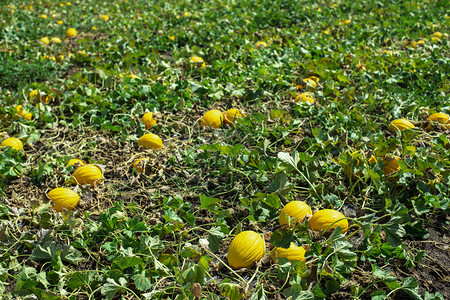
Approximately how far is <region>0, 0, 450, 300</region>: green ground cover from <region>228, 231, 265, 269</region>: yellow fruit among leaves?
2.6 inches

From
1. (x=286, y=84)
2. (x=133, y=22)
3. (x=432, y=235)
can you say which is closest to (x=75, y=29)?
(x=133, y=22)

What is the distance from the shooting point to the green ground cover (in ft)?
7.35

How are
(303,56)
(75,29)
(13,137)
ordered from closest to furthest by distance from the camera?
(13,137) < (303,56) < (75,29)

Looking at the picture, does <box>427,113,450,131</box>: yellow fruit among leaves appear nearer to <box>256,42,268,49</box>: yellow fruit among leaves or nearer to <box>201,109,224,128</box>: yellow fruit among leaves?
<box>201,109,224,128</box>: yellow fruit among leaves

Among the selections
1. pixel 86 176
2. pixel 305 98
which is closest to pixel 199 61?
pixel 305 98

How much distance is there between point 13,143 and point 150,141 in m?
1.20

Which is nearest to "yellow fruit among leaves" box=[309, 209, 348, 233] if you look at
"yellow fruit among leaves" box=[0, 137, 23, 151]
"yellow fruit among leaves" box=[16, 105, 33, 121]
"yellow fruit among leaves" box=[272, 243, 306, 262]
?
"yellow fruit among leaves" box=[272, 243, 306, 262]

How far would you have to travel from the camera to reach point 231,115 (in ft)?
12.1

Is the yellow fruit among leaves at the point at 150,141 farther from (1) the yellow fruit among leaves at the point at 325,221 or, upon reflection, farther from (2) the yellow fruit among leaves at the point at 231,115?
(1) the yellow fruit among leaves at the point at 325,221

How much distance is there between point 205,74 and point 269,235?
104 inches

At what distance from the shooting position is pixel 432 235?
2.54m

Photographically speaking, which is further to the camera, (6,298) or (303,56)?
(303,56)

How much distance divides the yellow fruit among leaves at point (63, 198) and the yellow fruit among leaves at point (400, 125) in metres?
2.65

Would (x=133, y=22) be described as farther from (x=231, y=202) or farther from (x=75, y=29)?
(x=231, y=202)
